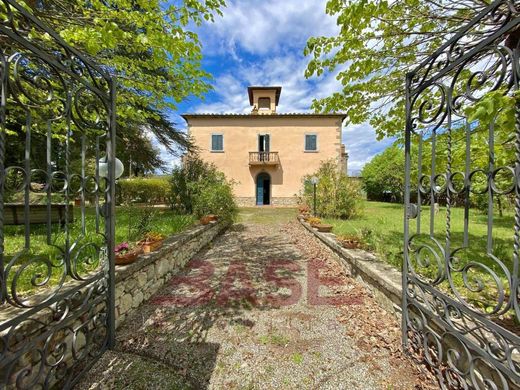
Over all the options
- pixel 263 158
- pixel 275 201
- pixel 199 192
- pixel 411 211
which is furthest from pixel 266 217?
pixel 411 211

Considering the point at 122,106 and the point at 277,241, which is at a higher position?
the point at 122,106

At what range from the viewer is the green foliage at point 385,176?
1989 centimetres

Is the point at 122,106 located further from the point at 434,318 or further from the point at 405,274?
the point at 434,318

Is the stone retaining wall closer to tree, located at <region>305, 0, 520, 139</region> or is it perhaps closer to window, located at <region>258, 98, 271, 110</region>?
tree, located at <region>305, 0, 520, 139</region>

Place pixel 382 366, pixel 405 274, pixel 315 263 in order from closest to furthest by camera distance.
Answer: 1. pixel 382 366
2. pixel 405 274
3. pixel 315 263

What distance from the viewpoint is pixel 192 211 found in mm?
8492

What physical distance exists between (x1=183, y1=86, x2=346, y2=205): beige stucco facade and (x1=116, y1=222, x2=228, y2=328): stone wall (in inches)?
494

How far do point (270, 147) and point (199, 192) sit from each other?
1033 cm

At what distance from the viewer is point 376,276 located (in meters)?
3.03

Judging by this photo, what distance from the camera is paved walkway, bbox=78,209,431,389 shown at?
201 cm

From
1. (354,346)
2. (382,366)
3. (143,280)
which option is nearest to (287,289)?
(354,346)

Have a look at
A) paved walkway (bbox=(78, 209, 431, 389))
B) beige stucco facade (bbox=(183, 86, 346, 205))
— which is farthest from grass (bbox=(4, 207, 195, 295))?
beige stucco facade (bbox=(183, 86, 346, 205))

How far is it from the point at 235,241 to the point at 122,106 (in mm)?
4336

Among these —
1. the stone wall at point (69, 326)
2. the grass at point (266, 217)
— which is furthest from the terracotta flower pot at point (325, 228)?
the stone wall at point (69, 326)
